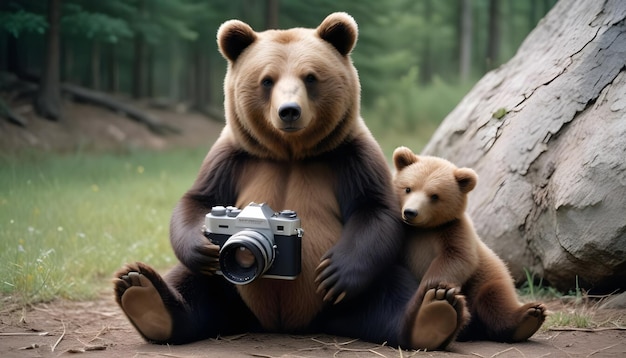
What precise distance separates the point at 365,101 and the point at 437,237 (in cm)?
931

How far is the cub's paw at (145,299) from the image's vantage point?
310 centimetres

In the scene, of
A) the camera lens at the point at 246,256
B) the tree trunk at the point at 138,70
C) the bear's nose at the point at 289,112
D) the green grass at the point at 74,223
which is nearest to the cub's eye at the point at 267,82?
the bear's nose at the point at 289,112

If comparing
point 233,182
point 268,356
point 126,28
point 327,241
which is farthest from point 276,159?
point 126,28

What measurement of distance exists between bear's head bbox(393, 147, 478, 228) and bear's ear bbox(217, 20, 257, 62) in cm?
108

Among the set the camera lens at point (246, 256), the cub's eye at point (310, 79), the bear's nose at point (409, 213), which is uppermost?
the cub's eye at point (310, 79)

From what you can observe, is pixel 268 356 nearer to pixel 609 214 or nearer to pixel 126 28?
pixel 609 214

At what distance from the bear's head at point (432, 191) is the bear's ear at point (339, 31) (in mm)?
755

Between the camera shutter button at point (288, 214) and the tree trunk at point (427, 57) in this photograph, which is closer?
the camera shutter button at point (288, 214)

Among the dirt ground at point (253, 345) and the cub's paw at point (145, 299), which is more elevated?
the cub's paw at point (145, 299)

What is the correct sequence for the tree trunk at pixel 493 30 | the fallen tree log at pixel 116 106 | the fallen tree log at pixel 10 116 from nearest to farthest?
the fallen tree log at pixel 10 116
the fallen tree log at pixel 116 106
the tree trunk at pixel 493 30

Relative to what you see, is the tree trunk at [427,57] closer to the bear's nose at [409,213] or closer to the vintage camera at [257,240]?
the bear's nose at [409,213]

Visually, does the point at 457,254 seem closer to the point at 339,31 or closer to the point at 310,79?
the point at 310,79

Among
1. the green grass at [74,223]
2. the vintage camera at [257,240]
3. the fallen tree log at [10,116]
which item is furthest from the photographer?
the fallen tree log at [10,116]

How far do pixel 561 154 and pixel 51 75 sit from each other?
7713 millimetres
